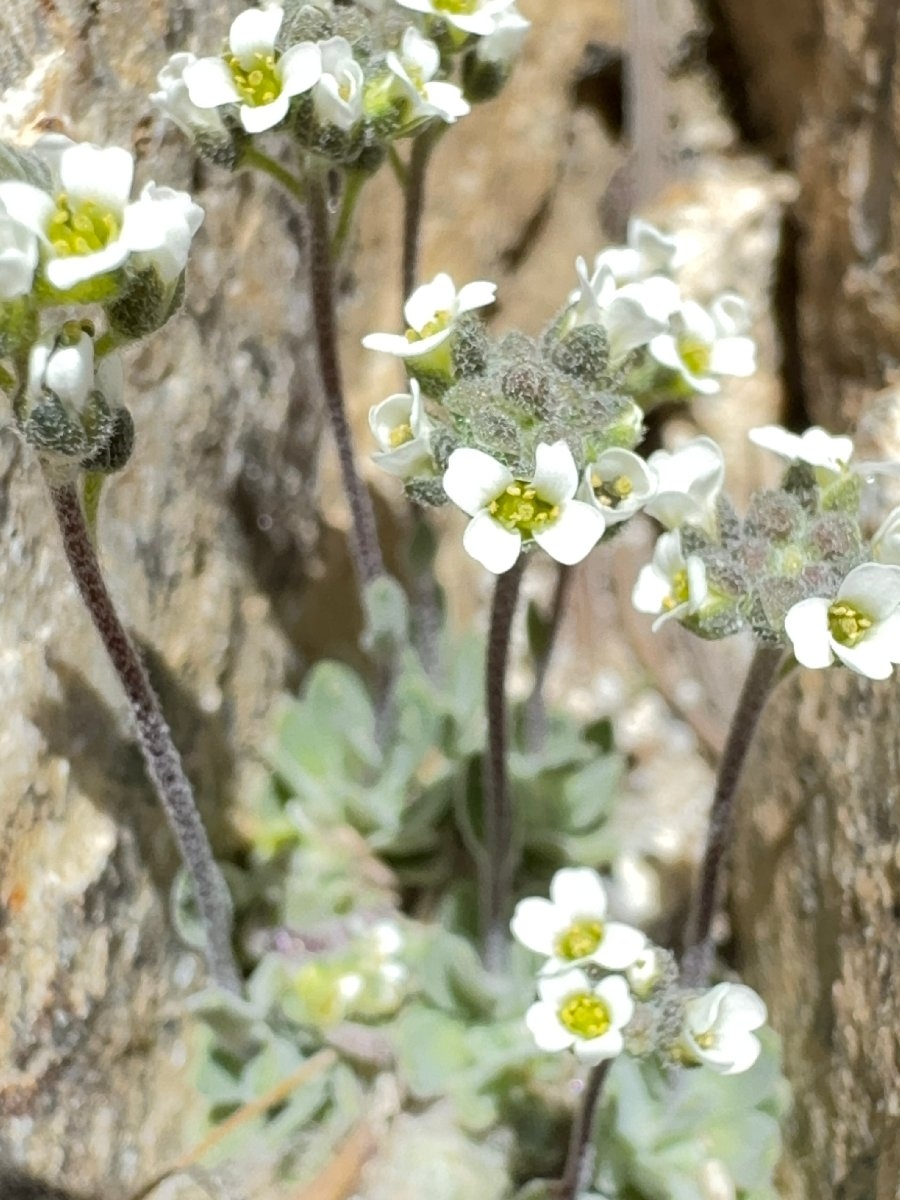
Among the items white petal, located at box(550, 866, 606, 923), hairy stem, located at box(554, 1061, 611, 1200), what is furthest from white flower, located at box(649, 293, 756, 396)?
hairy stem, located at box(554, 1061, 611, 1200)

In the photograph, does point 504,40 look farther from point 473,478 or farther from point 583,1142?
point 583,1142

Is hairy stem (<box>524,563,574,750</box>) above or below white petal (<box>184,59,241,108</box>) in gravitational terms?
below

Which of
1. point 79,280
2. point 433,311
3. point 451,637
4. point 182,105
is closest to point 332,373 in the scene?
point 433,311

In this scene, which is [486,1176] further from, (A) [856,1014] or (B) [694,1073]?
(A) [856,1014]

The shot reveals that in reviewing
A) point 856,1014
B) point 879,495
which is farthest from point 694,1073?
point 879,495

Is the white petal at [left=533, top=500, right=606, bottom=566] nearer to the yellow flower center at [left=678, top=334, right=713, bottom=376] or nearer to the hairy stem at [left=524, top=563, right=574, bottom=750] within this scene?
the yellow flower center at [left=678, top=334, right=713, bottom=376]

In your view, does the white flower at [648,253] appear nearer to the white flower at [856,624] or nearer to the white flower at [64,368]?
the white flower at [856,624]
